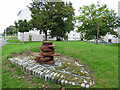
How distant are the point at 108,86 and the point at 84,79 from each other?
1.87 feet

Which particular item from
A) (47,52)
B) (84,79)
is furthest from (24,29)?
(84,79)

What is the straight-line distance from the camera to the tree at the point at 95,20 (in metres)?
7.77

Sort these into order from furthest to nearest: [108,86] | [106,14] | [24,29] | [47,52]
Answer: [24,29] < [106,14] < [47,52] < [108,86]

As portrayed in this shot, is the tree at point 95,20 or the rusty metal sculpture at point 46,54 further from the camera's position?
the tree at point 95,20

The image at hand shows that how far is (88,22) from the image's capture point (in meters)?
8.55

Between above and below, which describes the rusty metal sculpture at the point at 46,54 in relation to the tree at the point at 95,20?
below

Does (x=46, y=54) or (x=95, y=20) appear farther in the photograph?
(x=95, y=20)

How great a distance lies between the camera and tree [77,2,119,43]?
25.5 ft

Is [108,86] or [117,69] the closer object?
[108,86]

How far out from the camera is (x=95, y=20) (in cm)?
785

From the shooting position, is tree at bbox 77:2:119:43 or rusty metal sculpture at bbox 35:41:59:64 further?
tree at bbox 77:2:119:43

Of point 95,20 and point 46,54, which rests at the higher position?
point 95,20

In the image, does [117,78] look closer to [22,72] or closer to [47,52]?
[47,52]

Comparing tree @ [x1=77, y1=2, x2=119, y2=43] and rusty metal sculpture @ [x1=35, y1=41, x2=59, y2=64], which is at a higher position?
tree @ [x1=77, y1=2, x2=119, y2=43]
